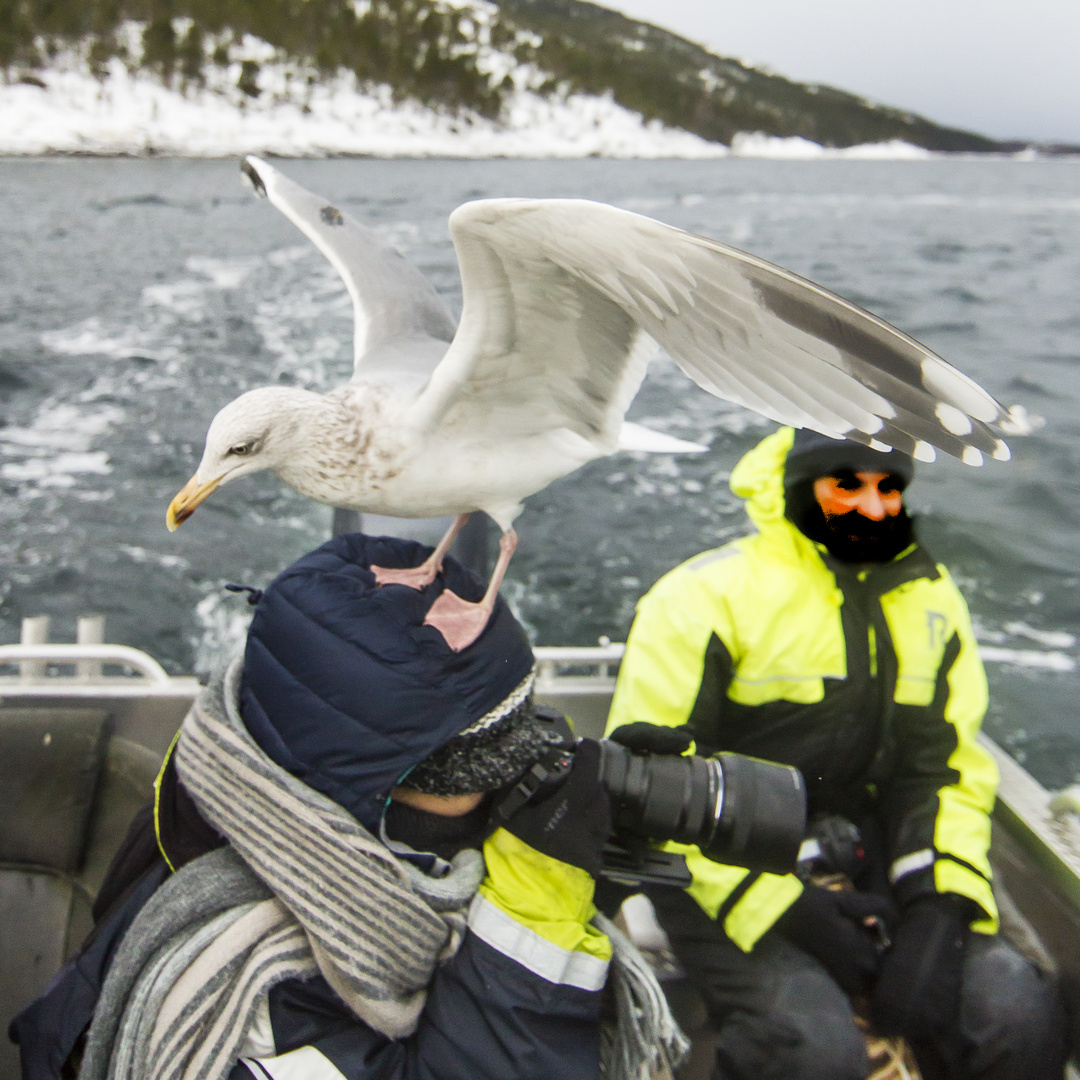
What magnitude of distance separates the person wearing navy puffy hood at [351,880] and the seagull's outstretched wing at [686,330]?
366 mm

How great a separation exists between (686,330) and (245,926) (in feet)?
2.41

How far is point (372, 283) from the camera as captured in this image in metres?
1.55

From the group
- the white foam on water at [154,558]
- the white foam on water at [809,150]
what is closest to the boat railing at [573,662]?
the white foam on water at [154,558]

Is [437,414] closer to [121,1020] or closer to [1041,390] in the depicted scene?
[121,1020]

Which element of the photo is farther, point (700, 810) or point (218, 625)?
point (218, 625)

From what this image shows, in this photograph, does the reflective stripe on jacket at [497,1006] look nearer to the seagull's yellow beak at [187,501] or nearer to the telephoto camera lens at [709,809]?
the telephoto camera lens at [709,809]

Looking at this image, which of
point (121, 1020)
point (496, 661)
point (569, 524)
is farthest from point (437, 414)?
point (569, 524)

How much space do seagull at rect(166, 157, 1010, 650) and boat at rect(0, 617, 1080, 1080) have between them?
76 centimetres

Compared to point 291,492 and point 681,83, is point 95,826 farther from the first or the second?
point 681,83

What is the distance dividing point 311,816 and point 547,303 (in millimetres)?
690

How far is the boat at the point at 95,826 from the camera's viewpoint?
1311 mm

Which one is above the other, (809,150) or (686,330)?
(809,150)

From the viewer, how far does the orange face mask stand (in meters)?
1.45

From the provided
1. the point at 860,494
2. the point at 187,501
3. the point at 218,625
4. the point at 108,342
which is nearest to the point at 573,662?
the point at 860,494
